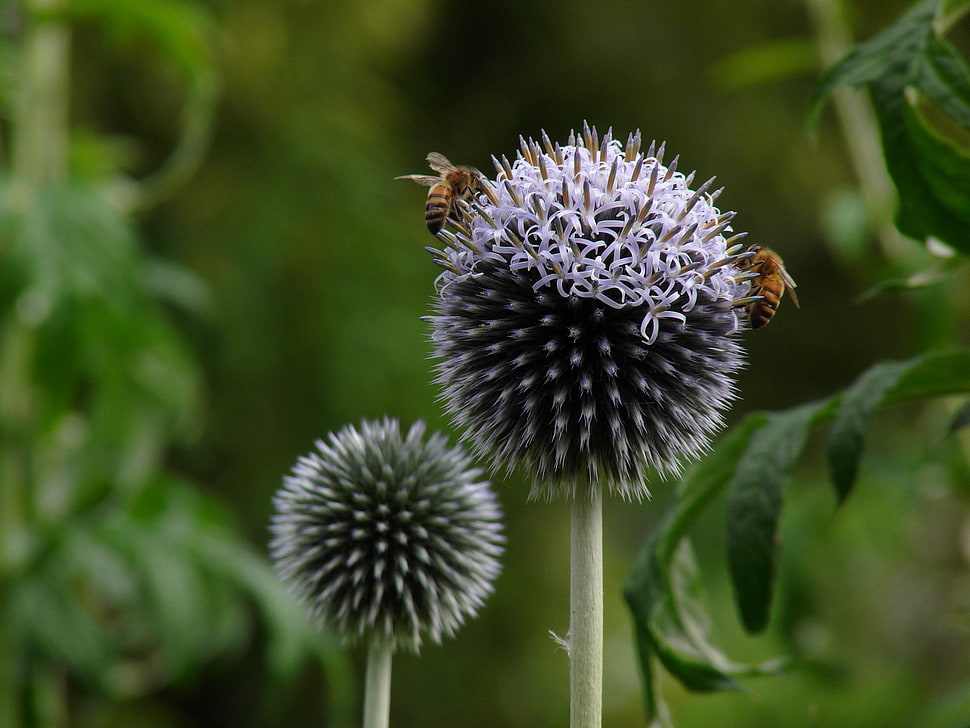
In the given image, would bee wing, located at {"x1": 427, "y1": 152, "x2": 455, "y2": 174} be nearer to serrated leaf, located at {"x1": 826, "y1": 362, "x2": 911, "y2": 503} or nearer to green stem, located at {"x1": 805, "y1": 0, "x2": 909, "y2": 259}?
serrated leaf, located at {"x1": 826, "y1": 362, "x2": 911, "y2": 503}

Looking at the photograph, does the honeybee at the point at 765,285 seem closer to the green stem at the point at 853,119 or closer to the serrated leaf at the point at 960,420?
the serrated leaf at the point at 960,420

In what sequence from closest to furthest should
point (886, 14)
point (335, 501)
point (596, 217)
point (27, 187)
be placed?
point (596, 217), point (335, 501), point (27, 187), point (886, 14)

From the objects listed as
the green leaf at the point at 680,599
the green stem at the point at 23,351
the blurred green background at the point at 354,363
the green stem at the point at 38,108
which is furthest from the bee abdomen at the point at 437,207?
the blurred green background at the point at 354,363

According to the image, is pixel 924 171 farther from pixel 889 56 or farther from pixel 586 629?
pixel 586 629

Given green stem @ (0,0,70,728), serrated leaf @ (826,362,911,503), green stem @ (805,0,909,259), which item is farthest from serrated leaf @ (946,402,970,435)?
green stem @ (0,0,70,728)

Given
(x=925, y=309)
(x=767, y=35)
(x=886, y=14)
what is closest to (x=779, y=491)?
(x=925, y=309)

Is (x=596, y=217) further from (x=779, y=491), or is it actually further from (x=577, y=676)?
(x=577, y=676)
